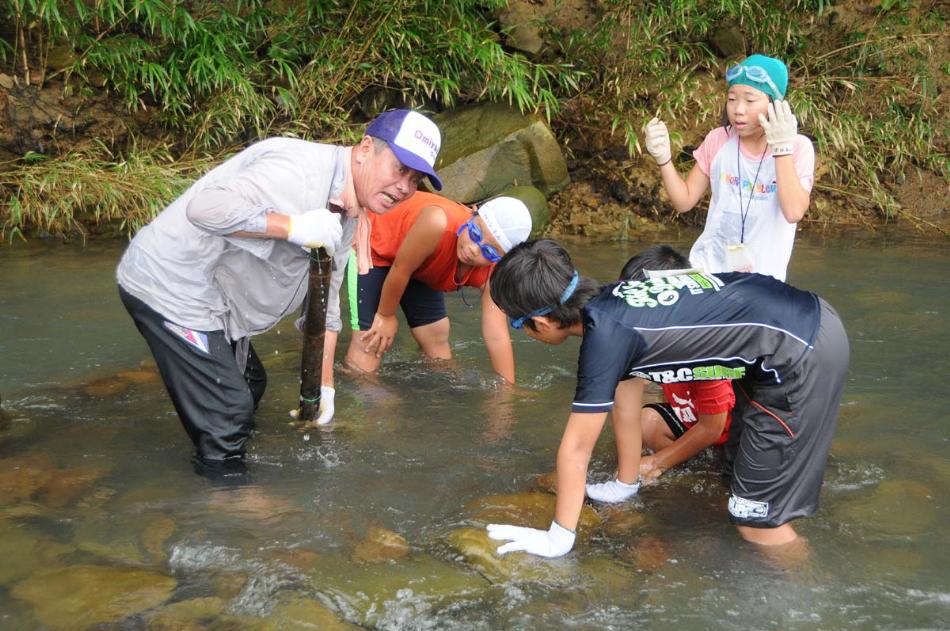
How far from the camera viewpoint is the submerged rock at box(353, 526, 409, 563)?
2943mm

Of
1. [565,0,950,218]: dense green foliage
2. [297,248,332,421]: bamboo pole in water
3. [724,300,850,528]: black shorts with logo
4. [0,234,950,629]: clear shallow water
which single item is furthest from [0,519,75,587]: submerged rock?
[565,0,950,218]: dense green foliage

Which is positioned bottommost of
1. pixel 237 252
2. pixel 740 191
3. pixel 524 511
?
pixel 524 511

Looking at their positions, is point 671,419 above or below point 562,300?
below

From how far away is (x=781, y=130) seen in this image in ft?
11.6

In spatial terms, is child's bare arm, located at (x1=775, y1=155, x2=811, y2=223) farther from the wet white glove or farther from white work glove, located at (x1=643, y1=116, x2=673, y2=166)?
the wet white glove

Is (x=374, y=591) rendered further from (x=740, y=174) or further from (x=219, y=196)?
(x=740, y=174)

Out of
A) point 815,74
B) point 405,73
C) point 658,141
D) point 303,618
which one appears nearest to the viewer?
point 303,618

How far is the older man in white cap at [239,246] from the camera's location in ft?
9.87

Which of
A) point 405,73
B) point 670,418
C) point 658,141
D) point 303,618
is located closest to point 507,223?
point 658,141

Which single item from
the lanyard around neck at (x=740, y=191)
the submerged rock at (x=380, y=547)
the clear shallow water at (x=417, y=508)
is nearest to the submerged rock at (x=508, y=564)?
the clear shallow water at (x=417, y=508)

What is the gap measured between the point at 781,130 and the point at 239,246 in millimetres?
2043

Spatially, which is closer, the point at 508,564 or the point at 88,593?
the point at 88,593

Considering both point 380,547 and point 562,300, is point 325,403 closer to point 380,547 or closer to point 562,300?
point 380,547

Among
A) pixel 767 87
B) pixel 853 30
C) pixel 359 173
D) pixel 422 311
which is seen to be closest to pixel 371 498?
pixel 359 173
